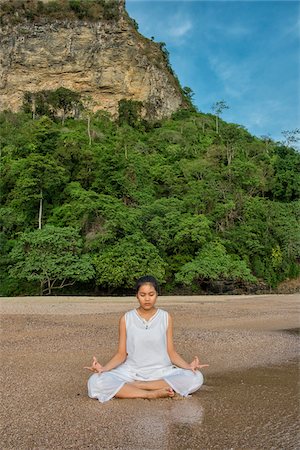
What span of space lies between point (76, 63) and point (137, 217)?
4492 cm

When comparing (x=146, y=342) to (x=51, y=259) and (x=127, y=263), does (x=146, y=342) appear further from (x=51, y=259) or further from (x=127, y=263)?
(x=51, y=259)

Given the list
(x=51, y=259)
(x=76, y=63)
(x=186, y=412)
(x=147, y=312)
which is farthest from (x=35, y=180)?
(x=76, y=63)

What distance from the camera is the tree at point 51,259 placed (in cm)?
2728

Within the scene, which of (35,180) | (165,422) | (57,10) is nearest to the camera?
(165,422)

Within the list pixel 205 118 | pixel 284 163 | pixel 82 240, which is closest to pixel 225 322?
pixel 82 240

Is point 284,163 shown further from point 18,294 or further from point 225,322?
point 225,322

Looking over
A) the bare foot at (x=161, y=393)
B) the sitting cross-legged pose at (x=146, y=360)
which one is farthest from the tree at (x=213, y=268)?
the bare foot at (x=161, y=393)

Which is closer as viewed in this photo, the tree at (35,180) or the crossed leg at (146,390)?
the crossed leg at (146,390)

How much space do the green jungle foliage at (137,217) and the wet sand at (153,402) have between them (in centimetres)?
1914

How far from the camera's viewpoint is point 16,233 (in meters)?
31.3

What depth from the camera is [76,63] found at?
67.4 meters

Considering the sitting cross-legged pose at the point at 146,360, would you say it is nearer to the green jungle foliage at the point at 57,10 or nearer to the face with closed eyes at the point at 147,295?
the face with closed eyes at the point at 147,295

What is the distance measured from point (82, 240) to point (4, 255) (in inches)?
220

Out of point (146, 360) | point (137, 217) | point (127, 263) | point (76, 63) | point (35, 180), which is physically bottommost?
point (146, 360)
